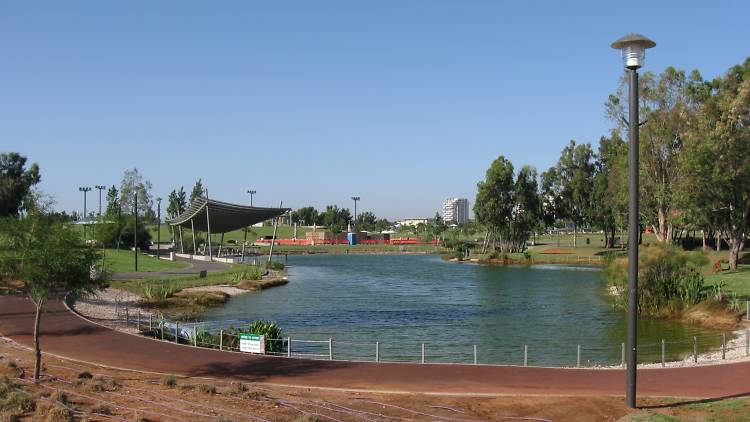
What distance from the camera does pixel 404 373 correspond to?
20484 mm

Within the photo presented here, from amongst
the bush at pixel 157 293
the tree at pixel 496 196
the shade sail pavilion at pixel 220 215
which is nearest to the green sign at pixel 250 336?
the bush at pixel 157 293

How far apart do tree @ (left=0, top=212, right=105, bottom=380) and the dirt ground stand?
2631 millimetres

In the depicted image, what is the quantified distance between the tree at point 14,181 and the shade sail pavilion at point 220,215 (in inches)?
811

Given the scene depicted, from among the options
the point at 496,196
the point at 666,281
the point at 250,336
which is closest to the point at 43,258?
the point at 250,336

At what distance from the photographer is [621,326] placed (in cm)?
3750

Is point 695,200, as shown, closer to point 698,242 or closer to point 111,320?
point 698,242

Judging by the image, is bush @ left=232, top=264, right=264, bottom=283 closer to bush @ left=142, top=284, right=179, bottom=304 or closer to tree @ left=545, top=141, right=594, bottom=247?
bush @ left=142, top=284, right=179, bottom=304

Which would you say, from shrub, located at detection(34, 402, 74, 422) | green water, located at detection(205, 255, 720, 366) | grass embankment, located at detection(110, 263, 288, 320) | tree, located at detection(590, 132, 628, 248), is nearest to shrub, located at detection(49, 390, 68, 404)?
shrub, located at detection(34, 402, 74, 422)

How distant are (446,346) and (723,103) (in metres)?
41.5

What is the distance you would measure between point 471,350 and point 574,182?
93.2m

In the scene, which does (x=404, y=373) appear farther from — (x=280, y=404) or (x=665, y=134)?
(x=665, y=134)

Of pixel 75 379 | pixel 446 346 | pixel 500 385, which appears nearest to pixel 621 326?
pixel 446 346

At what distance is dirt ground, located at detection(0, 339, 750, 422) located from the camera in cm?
1448

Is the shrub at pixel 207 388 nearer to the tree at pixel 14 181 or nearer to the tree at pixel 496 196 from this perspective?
the tree at pixel 14 181
